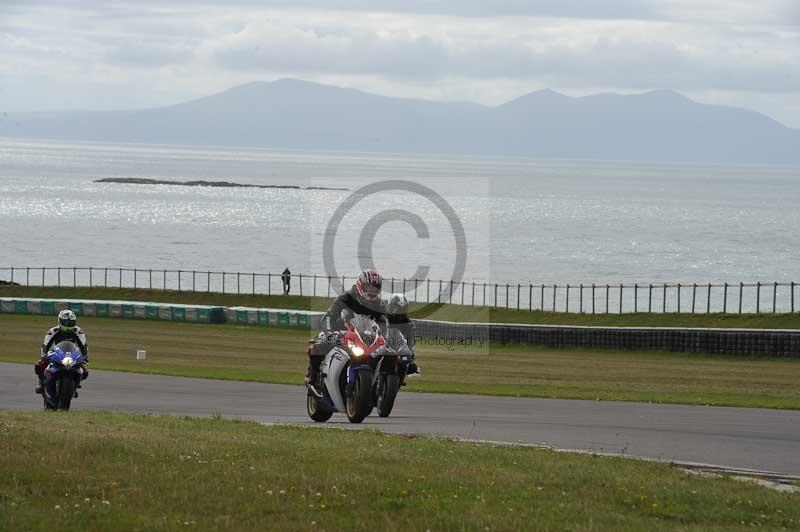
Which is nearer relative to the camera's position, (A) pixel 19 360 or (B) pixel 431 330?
(A) pixel 19 360

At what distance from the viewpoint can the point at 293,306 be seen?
66.8m

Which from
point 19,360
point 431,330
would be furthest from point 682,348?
point 19,360

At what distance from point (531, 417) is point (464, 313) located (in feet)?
129

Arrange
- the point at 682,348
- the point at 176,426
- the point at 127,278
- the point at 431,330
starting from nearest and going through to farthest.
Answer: the point at 176,426, the point at 682,348, the point at 431,330, the point at 127,278

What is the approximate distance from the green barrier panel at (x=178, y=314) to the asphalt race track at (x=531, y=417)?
29.9 metres

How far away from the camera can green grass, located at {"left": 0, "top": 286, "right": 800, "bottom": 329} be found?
50125mm

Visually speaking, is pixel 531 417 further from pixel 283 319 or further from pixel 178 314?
pixel 178 314

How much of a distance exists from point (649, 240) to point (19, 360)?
13528 cm

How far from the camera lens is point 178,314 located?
6031cm

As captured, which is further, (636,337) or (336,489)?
(636,337)

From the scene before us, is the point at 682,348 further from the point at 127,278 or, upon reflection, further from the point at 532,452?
the point at 127,278

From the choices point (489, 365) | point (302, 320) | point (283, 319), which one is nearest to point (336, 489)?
point (489, 365)

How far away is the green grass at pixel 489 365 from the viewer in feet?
94.4

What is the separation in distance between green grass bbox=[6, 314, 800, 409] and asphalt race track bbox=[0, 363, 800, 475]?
2.57 metres
